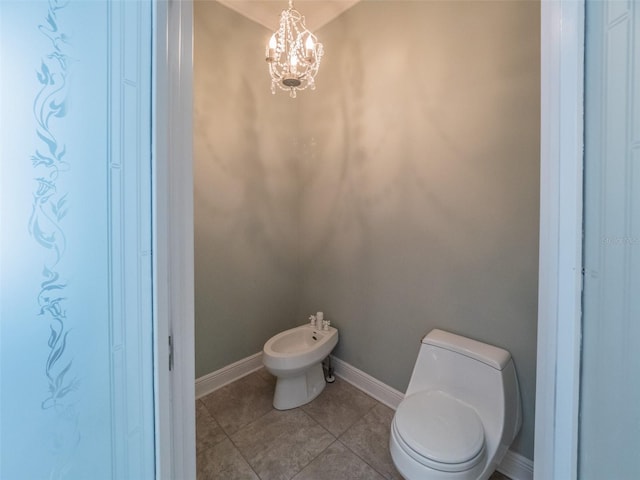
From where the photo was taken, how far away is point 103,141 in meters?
0.49

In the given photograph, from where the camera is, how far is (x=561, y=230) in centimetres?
57

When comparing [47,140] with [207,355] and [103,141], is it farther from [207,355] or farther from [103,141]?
[207,355]

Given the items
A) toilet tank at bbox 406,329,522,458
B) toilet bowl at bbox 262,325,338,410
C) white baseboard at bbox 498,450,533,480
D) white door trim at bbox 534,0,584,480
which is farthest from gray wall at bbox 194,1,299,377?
white door trim at bbox 534,0,584,480

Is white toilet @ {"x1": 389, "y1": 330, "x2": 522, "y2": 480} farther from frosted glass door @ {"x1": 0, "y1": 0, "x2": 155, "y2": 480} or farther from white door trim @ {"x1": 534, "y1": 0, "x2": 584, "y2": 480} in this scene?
frosted glass door @ {"x1": 0, "y1": 0, "x2": 155, "y2": 480}

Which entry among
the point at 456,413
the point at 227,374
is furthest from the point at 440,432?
the point at 227,374

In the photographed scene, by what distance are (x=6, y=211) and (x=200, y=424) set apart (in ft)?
6.10

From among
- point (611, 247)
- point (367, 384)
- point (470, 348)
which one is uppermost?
point (611, 247)

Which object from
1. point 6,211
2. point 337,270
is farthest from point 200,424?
point 6,211

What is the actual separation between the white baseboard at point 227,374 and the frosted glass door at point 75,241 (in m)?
1.63

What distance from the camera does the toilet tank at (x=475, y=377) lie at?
1265mm

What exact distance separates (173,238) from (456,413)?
4.88ft

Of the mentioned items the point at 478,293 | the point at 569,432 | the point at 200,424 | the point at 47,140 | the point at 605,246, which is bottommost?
the point at 200,424

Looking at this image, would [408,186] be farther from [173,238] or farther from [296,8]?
[296,8]

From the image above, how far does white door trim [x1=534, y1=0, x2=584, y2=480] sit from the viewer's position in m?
0.54
